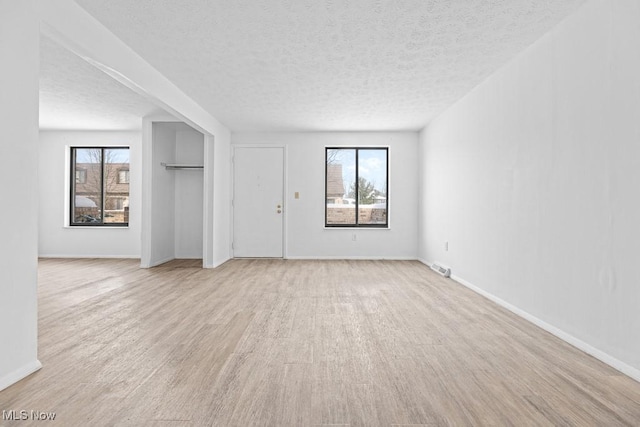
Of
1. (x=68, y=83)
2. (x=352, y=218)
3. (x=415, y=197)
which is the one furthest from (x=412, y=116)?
(x=68, y=83)

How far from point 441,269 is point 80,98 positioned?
5817 mm

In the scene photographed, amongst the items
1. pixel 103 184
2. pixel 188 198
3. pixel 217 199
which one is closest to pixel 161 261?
pixel 188 198

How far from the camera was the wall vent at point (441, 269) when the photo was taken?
588cm

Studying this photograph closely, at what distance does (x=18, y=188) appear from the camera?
2344 millimetres

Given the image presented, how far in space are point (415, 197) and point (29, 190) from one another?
→ 21.3 ft

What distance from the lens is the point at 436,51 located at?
3.85 meters

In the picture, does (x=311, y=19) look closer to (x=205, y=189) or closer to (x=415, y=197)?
(x=205, y=189)

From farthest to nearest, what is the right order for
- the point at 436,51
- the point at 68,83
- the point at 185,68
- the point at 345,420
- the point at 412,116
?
the point at 412,116 → the point at 68,83 → the point at 185,68 → the point at 436,51 → the point at 345,420

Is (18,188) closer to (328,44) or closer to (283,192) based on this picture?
(328,44)

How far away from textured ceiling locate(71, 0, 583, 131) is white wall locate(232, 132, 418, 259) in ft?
6.80

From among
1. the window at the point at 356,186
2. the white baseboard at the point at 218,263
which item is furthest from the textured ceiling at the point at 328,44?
the white baseboard at the point at 218,263

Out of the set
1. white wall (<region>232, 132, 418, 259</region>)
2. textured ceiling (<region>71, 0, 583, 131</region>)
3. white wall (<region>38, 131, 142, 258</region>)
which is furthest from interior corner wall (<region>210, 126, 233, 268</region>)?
white wall (<region>38, 131, 142, 258</region>)

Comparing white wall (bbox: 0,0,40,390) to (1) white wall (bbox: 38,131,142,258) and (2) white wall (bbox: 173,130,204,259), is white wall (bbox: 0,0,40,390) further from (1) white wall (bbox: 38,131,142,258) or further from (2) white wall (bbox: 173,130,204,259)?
(1) white wall (bbox: 38,131,142,258)

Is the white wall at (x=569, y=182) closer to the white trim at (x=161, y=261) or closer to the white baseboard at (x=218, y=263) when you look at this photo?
the white baseboard at (x=218, y=263)
